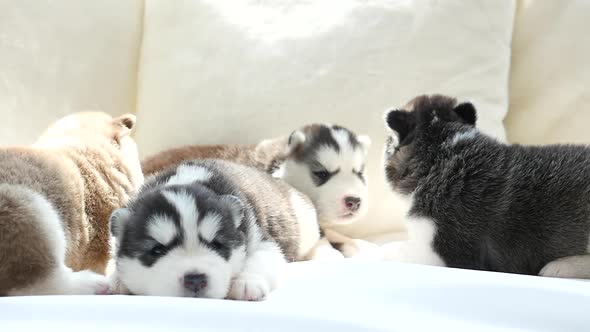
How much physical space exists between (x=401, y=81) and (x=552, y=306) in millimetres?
1445

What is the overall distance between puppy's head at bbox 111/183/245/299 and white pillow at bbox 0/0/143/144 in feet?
3.49

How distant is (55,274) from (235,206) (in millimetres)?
443

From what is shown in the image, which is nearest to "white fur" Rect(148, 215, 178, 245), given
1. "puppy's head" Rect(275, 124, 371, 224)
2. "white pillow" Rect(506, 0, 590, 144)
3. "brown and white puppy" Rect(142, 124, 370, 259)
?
"brown and white puppy" Rect(142, 124, 370, 259)

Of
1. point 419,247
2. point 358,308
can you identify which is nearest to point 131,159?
point 419,247

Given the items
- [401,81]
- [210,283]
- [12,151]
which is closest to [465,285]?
[210,283]

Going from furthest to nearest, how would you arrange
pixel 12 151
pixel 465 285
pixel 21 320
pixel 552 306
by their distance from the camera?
pixel 12 151 < pixel 465 285 < pixel 552 306 < pixel 21 320

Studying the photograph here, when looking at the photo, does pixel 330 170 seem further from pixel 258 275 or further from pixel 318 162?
pixel 258 275

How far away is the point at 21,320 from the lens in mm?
1197

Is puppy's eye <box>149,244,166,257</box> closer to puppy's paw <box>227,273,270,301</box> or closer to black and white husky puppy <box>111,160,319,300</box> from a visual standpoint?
black and white husky puppy <box>111,160,319,300</box>

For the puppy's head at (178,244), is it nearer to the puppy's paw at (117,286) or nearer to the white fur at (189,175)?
the puppy's paw at (117,286)

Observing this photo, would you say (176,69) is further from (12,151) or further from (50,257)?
(50,257)

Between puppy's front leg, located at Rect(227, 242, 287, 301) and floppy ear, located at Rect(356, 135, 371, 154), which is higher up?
puppy's front leg, located at Rect(227, 242, 287, 301)

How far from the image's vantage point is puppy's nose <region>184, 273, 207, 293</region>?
157 centimetres

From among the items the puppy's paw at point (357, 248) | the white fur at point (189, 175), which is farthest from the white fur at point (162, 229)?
the puppy's paw at point (357, 248)
